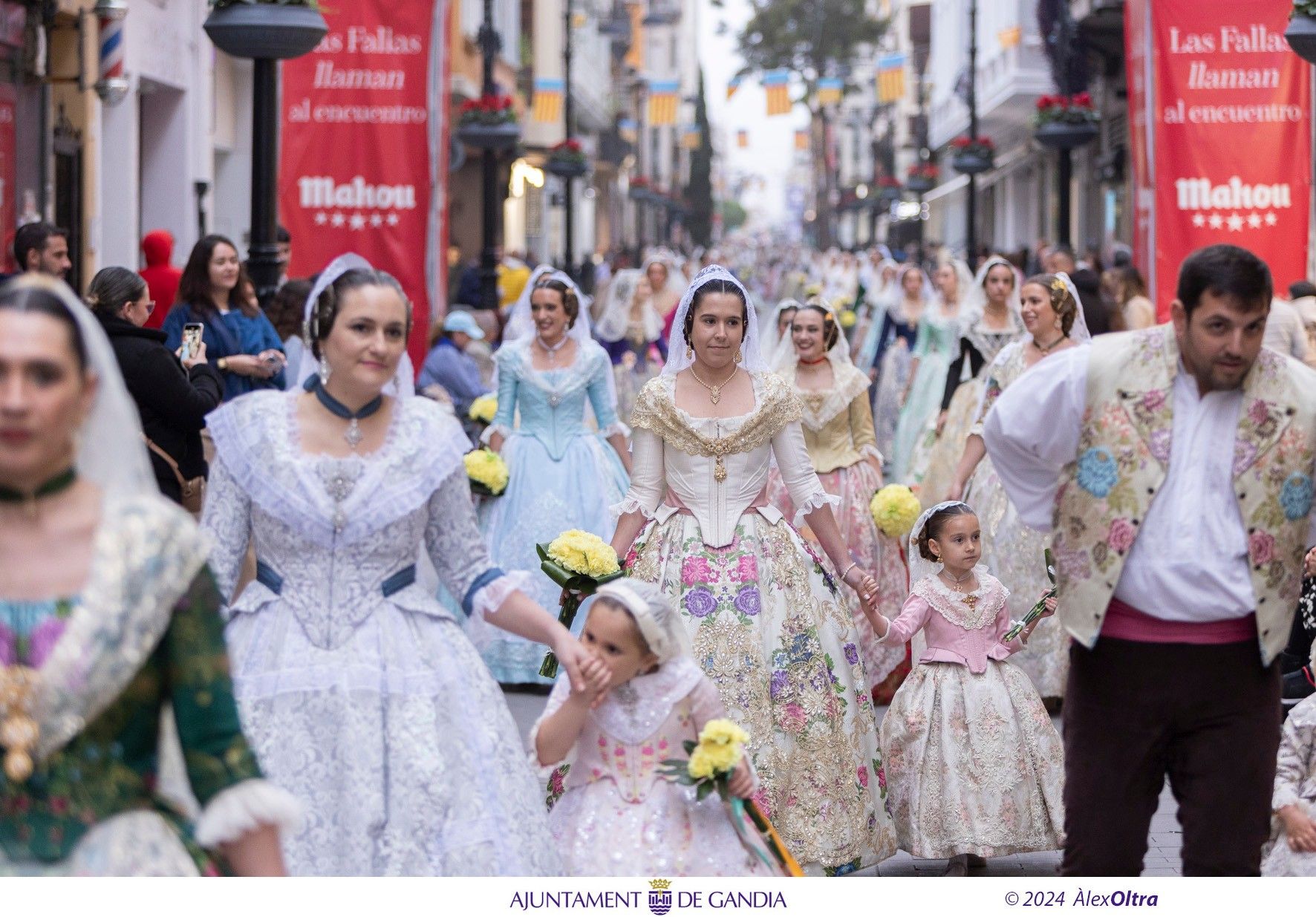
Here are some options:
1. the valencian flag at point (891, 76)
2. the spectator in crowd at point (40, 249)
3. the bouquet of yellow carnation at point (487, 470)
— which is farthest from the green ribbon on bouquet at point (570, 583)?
the valencian flag at point (891, 76)

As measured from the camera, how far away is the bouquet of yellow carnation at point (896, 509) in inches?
339

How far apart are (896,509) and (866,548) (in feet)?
6.37

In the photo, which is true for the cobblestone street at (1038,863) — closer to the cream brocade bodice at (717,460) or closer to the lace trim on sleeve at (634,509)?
the cream brocade bodice at (717,460)

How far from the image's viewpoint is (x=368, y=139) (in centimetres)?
1227

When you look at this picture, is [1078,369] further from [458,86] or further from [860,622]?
[458,86]

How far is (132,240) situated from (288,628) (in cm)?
1410

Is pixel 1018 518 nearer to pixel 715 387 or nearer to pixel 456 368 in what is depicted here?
pixel 715 387

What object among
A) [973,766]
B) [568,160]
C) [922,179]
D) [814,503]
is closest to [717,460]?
[814,503]

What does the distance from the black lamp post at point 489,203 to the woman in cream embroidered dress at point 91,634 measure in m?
19.1

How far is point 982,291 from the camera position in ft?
41.0

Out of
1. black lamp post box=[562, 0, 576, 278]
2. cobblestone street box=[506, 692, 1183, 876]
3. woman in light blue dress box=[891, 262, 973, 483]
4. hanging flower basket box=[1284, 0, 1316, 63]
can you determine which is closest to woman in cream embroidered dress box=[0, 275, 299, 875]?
cobblestone street box=[506, 692, 1183, 876]

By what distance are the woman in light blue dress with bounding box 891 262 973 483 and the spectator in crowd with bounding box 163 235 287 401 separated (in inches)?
278

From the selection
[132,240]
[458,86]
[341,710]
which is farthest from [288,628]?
[458,86]

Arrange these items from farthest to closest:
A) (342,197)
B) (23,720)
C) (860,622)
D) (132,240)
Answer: (132,240) → (342,197) → (860,622) → (23,720)
